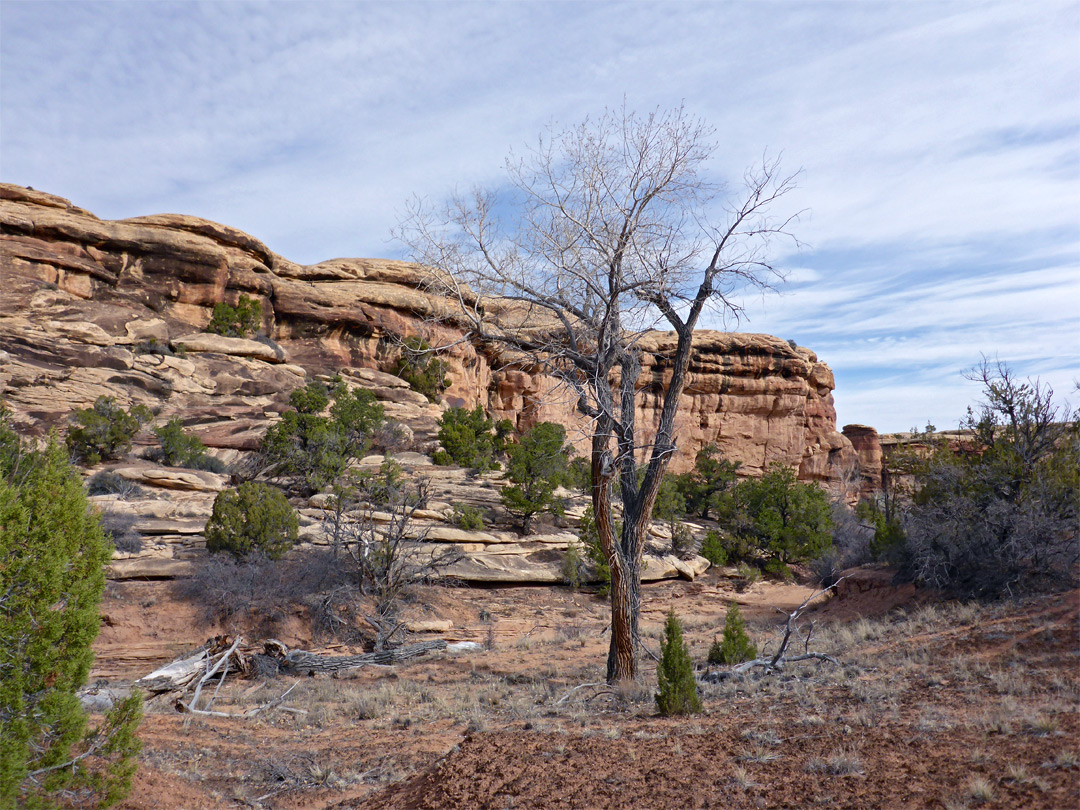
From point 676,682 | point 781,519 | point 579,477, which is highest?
point 579,477

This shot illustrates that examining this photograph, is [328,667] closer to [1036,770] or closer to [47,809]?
[47,809]

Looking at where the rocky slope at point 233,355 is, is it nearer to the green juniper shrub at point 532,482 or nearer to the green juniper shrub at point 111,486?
the green juniper shrub at point 111,486

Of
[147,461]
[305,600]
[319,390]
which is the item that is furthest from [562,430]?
[147,461]

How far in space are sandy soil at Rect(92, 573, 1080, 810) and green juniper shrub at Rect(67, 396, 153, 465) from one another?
35.7 feet

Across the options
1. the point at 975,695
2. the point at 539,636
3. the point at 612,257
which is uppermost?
the point at 612,257

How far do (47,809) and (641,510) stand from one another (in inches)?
275

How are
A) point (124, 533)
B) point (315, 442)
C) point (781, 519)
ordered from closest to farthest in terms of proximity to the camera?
point (124, 533) < point (315, 442) < point (781, 519)

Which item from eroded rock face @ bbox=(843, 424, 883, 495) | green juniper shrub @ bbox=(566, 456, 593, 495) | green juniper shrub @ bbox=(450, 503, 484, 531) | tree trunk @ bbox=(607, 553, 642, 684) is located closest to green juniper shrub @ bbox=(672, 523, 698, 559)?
green juniper shrub @ bbox=(566, 456, 593, 495)

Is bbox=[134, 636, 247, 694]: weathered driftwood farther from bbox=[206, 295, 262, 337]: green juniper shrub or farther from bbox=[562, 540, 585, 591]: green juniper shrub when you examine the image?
bbox=[206, 295, 262, 337]: green juniper shrub

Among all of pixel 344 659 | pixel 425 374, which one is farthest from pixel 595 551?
pixel 425 374

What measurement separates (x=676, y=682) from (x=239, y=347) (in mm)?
30621

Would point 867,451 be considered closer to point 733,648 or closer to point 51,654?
point 733,648

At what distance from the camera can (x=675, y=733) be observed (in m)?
6.16

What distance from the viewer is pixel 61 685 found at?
446 centimetres
